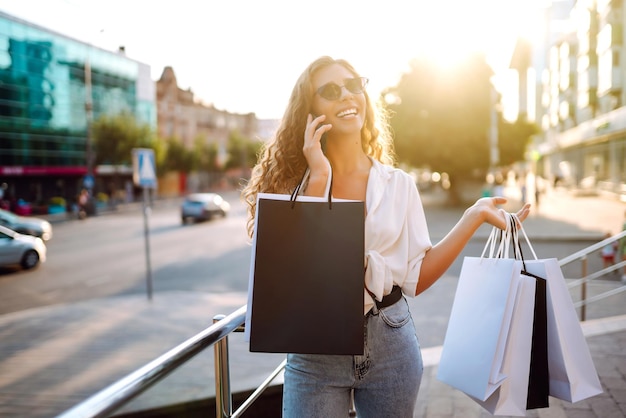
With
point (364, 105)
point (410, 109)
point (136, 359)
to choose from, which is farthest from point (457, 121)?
point (364, 105)

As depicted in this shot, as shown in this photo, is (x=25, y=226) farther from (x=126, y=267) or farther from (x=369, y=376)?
(x=369, y=376)

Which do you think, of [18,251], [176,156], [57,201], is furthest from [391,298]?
[176,156]

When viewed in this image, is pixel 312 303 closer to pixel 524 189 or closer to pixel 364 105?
pixel 364 105

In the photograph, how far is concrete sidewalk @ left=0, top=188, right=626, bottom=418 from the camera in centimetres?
402

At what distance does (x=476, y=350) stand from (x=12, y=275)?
601 inches

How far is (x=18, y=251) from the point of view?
49.5 feet

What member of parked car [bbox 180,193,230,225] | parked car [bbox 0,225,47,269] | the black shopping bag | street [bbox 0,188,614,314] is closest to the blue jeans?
the black shopping bag

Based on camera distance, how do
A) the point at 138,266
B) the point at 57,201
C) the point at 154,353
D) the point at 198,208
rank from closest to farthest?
the point at 154,353
the point at 138,266
the point at 198,208
the point at 57,201

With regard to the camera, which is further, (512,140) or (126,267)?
(512,140)

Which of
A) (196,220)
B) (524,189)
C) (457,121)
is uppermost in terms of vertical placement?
(457,121)

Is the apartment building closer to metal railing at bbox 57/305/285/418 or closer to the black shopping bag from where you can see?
the black shopping bag

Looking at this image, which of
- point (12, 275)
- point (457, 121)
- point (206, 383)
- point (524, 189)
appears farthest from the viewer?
point (457, 121)

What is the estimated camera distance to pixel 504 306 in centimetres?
183

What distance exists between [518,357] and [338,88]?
3.49ft
